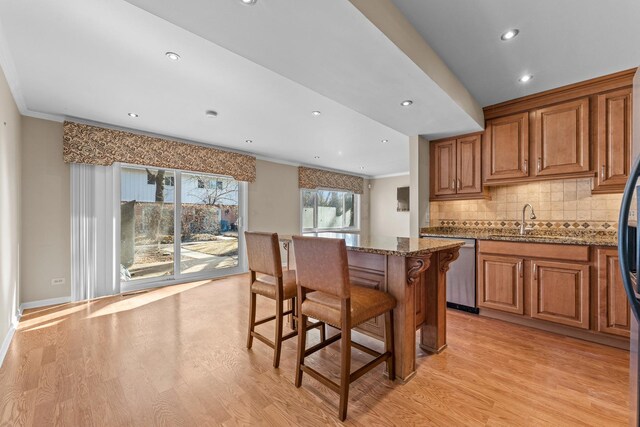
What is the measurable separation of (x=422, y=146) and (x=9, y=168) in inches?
172

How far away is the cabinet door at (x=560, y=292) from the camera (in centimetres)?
240

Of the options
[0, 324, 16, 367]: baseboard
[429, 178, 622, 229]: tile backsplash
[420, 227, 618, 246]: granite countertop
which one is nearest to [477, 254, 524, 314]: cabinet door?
[420, 227, 618, 246]: granite countertop

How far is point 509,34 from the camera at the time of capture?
76.1 inches

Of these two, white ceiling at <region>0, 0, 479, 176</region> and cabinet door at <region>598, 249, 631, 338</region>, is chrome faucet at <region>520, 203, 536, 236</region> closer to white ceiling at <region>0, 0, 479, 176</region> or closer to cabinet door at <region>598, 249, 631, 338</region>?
cabinet door at <region>598, 249, 631, 338</region>

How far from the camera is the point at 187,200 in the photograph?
465cm

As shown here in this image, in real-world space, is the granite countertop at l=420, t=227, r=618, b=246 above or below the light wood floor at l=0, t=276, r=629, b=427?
above

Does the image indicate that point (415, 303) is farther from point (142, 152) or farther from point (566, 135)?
point (142, 152)

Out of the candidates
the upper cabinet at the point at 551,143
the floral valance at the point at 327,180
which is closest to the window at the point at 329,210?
the floral valance at the point at 327,180

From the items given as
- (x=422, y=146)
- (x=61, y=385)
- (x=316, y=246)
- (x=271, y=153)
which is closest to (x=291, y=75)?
(x=316, y=246)

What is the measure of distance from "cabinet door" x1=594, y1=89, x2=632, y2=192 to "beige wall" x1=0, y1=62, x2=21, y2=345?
521cm

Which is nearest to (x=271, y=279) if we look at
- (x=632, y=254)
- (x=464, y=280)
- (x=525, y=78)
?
(x=632, y=254)

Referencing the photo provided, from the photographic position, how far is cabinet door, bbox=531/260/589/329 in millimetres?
2398

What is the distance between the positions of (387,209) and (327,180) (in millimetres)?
2073

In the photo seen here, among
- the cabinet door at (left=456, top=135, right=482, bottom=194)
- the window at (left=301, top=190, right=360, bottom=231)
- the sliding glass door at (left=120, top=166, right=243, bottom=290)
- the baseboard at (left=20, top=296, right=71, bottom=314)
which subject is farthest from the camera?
the window at (left=301, top=190, right=360, bottom=231)
